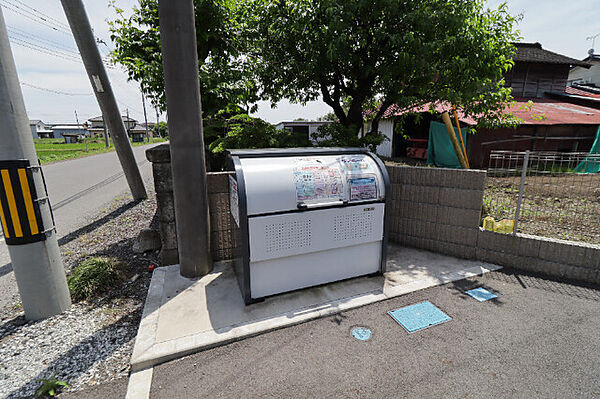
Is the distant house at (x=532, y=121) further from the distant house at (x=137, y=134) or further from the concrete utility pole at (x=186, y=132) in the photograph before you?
the distant house at (x=137, y=134)

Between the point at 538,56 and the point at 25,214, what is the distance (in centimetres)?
2287

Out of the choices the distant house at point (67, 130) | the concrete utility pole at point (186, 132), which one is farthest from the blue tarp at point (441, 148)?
the distant house at point (67, 130)

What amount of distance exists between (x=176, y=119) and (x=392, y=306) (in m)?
3.60

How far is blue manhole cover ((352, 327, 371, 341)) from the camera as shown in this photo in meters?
3.03

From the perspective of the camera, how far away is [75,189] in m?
10.6

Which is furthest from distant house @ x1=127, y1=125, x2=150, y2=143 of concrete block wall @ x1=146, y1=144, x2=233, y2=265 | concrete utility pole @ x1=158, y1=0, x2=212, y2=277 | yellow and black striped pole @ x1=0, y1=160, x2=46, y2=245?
yellow and black striped pole @ x1=0, y1=160, x2=46, y2=245

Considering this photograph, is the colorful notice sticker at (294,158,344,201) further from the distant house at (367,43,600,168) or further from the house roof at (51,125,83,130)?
the house roof at (51,125,83,130)

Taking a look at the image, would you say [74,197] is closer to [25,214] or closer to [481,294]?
[25,214]

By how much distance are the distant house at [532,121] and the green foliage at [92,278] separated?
31.3 ft

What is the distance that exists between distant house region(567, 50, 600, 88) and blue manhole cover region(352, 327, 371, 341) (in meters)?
32.4

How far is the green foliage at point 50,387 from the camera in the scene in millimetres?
2393

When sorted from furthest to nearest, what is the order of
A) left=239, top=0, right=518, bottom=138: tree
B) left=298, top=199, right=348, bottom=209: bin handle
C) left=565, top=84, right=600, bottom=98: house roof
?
1. left=565, top=84, right=600, bottom=98: house roof
2. left=239, top=0, right=518, bottom=138: tree
3. left=298, top=199, right=348, bottom=209: bin handle

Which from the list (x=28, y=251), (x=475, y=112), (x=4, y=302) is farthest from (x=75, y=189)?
(x=475, y=112)

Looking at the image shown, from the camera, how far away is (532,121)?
473 inches
